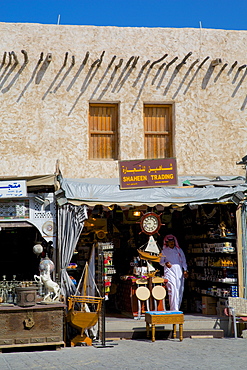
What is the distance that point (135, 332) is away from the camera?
37.5 ft

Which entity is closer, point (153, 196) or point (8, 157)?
point (153, 196)

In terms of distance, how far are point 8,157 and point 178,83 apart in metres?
5.23

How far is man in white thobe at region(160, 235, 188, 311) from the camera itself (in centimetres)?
1267

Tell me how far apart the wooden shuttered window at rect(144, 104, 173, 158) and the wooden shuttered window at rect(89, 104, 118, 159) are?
896 millimetres

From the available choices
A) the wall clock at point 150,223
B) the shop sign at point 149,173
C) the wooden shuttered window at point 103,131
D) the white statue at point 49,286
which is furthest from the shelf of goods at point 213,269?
the white statue at point 49,286

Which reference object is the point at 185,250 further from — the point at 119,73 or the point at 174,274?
the point at 119,73

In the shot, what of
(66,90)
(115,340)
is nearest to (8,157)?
(66,90)

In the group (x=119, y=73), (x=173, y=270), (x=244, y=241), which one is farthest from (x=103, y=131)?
(x=244, y=241)

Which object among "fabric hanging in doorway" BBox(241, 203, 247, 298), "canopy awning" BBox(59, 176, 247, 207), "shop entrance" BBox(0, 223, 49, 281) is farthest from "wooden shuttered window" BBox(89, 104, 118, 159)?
"fabric hanging in doorway" BBox(241, 203, 247, 298)

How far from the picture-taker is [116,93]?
1460 centimetres

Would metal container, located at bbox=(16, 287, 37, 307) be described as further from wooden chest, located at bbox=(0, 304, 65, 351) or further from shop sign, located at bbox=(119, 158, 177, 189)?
shop sign, located at bbox=(119, 158, 177, 189)

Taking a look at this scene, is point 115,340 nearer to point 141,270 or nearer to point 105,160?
point 141,270

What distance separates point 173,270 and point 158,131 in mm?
4173

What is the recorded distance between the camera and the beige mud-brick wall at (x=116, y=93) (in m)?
14.1
